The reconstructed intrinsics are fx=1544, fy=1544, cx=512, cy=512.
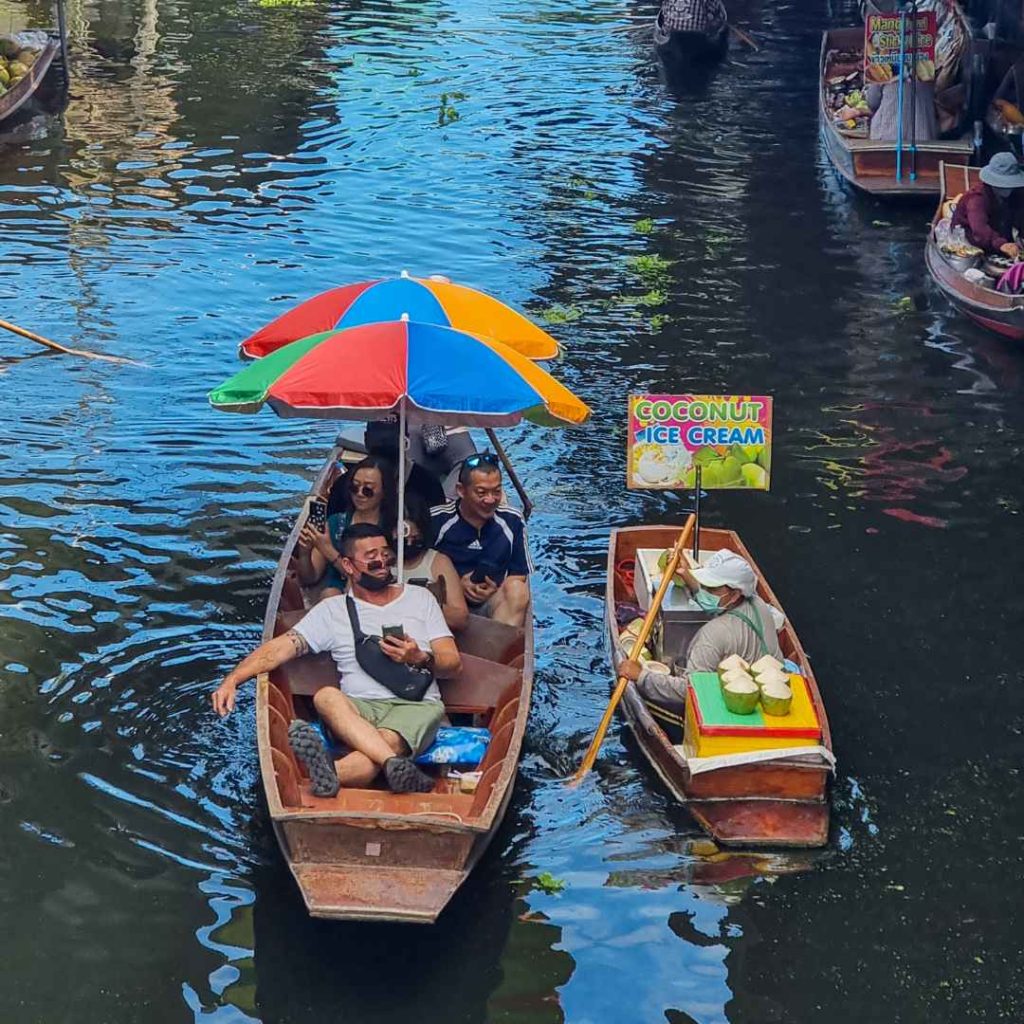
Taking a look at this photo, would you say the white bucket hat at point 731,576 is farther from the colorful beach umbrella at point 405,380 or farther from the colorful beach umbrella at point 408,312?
the colorful beach umbrella at point 408,312

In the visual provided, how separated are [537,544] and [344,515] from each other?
2.84 m

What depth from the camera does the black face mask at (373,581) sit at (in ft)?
29.6

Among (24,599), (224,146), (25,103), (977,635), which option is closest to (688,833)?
(977,635)

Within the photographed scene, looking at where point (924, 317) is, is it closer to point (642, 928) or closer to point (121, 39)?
point (642, 928)

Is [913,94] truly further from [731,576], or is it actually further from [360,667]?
[360,667]

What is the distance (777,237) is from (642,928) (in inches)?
583

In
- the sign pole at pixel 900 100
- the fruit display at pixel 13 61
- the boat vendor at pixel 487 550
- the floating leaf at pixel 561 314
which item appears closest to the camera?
the boat vendor at pixel 487 550

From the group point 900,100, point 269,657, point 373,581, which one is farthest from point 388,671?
point 900,100


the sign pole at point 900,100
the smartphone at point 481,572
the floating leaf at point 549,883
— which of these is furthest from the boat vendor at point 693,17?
the floating leaf at point 549,883

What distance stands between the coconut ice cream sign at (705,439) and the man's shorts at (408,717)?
7.99ft

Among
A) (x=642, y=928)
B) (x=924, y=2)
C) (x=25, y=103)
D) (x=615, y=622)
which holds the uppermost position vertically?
(x=924, y=2)

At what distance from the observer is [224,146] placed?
84.8ft

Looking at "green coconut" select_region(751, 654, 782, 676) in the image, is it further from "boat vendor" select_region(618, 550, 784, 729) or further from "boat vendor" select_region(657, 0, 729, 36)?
"boat vendor" select_region(657, 0, 729, 36)

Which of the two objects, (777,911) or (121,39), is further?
(121,39)
